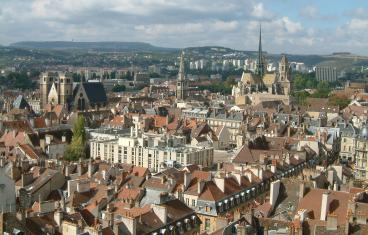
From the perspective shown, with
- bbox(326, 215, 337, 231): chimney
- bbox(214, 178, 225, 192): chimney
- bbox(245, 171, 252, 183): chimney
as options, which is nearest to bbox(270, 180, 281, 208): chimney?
bbox(214, 178, 225, 192): chimney

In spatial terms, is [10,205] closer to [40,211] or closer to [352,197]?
[40,211]

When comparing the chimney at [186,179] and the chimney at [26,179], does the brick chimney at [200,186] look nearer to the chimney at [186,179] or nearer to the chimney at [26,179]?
the chimney at [186,179]

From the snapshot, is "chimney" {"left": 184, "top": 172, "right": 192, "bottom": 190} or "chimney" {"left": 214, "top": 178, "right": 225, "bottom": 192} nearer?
"chimney" {"left": 214, "top": 178, "right": 225, "bottom": 192}

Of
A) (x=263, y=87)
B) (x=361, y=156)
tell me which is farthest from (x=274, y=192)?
(x=263, y=87)

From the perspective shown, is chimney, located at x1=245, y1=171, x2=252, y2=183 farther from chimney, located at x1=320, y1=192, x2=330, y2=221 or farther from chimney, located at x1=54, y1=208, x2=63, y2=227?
chimney, located at x1=54, y1=208, x2=63, y2=227

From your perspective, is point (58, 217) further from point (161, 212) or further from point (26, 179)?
point (26, 179)

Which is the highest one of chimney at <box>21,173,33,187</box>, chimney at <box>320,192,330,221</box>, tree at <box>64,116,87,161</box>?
chimney at <box>320,192,330,221</box>
